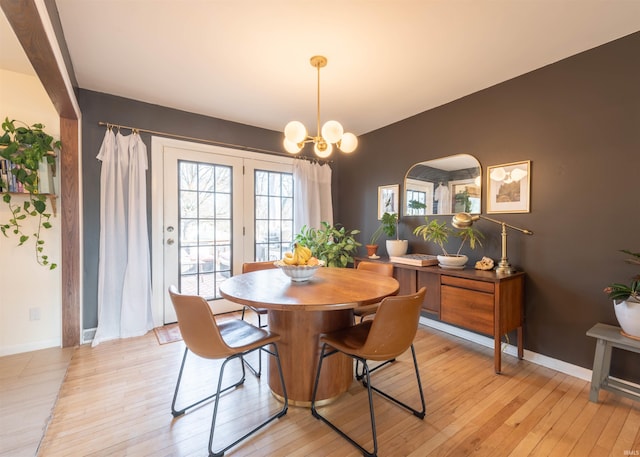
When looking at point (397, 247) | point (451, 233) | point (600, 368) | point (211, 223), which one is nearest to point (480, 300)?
point (600, 368)

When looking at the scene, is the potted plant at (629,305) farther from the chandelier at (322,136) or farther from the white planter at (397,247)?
the chandelier at (322,136)

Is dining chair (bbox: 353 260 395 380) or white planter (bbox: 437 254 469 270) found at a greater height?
white planter (bbox: 437 254 469 270)

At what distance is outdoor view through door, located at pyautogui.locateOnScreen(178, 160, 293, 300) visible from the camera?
10.7 feet

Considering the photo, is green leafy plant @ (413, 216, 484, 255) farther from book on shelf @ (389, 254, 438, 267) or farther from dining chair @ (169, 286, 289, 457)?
dining chair @ (169, 286, 289, 457)

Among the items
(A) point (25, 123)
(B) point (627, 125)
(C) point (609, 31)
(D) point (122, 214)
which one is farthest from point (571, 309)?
(A) point (25, 123)

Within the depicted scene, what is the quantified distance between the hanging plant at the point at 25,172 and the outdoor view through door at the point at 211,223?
3.60 feet

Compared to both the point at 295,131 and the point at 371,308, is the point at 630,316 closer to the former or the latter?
the point at 371,308

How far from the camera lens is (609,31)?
1920mm

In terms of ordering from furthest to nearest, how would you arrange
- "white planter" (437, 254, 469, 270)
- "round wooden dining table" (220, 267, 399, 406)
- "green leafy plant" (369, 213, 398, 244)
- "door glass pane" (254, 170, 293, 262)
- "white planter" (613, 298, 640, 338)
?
1. "door glass pane" (254, 170, 293, 262)
2. "green leafy plant" (369, 213, 398, 244)
3. "white planter" (437, 254, 469, 270)
4. "white planter" (613, 298, 640, 338)
5. "round wooden dining table" (220, 267, 399, 406)

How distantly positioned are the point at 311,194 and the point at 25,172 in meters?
2.89

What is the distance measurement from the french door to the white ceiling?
71 centimetres

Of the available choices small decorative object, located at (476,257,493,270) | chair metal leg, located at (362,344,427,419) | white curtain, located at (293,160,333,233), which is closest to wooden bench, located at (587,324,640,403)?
small decorative object, located at (476,257,493,270)

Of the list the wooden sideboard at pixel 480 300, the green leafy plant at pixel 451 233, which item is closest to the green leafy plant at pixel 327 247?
the green leafy plant at pixel 451 233

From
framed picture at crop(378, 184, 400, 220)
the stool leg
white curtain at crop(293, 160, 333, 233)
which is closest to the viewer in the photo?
the stool leg
